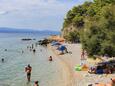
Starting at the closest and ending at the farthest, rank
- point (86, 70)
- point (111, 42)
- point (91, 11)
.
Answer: point (111, 42) → point (86, 70) → point (91, 11)

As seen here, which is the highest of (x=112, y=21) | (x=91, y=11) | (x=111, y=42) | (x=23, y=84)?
(x=91, y=11)

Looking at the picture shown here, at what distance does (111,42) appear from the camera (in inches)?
1556

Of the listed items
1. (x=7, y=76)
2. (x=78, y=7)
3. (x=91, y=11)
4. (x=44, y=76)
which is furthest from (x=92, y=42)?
(x=78, y=7)

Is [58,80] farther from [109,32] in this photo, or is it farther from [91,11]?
[91,11]

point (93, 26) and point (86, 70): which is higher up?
point (93, 26)

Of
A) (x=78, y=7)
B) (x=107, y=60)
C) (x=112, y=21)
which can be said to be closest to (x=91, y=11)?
(x=78, y=7)

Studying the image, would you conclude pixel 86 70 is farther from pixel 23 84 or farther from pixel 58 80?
pixel 23 84

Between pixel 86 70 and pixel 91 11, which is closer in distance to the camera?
pixel 86 70

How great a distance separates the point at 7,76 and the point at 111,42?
15892 mm

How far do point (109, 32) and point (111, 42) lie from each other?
127 centimetres

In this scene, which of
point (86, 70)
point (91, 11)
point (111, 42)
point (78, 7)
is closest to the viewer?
point (111, 42)

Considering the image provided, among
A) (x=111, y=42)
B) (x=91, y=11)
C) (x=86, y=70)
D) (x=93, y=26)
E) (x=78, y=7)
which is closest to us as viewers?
(x=111, y=42)

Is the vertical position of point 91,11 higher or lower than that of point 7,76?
higher

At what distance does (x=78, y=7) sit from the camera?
12381 cm
